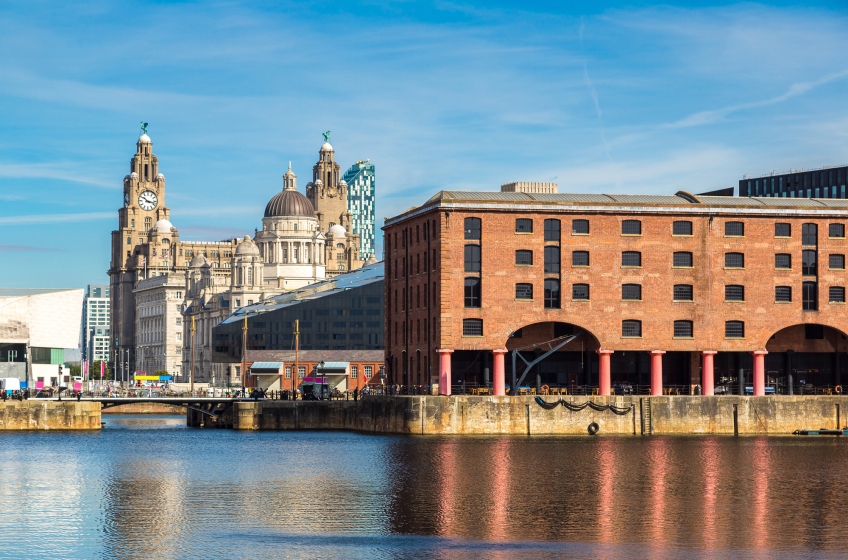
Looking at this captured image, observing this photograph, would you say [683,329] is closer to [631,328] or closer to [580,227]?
[631,328]

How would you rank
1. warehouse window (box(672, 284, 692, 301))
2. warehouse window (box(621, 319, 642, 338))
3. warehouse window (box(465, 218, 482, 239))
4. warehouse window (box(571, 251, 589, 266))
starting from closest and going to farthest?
warehouse window (box(465, 218, 482, 239))
warehouse window (box(571, 251, 589, 266))
warehouse window (box(621, 319, 642, 338))
warehouse window (box(672, 284, 692, 301))

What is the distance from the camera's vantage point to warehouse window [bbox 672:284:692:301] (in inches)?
4870

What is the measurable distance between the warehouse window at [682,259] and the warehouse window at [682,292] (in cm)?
161

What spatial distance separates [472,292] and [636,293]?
527 inches

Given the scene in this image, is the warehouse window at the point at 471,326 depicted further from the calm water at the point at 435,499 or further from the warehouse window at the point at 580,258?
the calm water at the point at 435,499

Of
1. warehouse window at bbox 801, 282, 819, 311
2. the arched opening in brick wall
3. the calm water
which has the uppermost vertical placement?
warehouse window at bbox 801, 282, 819, 311

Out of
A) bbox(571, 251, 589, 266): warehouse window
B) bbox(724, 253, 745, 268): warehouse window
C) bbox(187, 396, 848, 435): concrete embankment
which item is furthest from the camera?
bbox(724, 253, 745, 268): warehouse window

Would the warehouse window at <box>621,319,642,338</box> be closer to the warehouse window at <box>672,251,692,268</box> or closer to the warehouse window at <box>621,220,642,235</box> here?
the warehouse window at <box>672,251,692,268</box>

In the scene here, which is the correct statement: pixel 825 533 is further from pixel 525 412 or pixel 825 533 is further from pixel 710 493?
pixel 525 412

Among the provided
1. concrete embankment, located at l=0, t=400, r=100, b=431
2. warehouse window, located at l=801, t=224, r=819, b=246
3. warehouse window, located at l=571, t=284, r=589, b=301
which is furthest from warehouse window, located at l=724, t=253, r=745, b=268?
concrete embankment, located at l=0, t=400, r=100, b=431

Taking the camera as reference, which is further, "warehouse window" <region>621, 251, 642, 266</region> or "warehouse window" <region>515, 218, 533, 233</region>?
"warehouse window" <region>621, 251, 642, 266</region>

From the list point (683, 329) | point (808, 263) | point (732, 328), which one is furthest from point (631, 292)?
point (808, 263)

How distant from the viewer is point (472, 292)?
12094cm

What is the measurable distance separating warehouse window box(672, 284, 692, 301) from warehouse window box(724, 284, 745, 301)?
10.2ft
